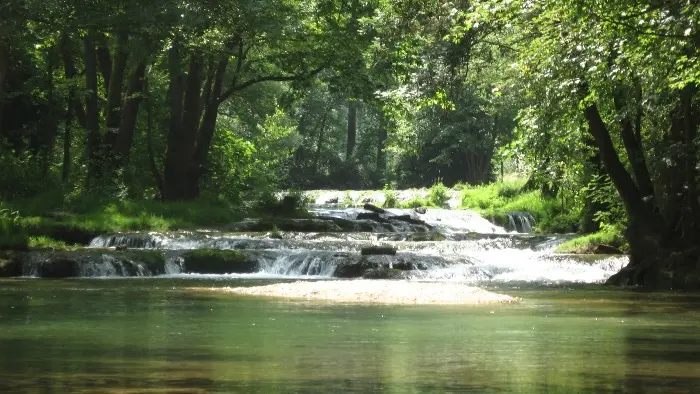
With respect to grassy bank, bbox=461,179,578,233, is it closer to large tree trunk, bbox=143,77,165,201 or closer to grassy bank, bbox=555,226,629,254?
grassy bank, bbox=555,226,629,254

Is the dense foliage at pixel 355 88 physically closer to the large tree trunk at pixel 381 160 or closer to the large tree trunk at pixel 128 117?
the large tree trunk at pixel 128 117

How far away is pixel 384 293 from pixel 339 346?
22.5 ft

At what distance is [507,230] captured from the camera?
39031mm

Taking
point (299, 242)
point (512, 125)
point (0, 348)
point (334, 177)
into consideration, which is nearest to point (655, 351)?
point (0, 348)

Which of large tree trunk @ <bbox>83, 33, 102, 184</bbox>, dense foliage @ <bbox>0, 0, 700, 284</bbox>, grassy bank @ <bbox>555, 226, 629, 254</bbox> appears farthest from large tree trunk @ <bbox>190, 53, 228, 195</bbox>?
grassy bank @ <bbox>555, 226, 629, 254</bbox>

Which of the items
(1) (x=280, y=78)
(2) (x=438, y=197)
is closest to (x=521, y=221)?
(2) (x=438, y=197)

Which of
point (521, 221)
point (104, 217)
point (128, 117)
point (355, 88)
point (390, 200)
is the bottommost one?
point (104, 217)

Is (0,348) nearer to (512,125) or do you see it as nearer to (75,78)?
(75,78)

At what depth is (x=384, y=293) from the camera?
15406 mm

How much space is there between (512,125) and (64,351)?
168ft

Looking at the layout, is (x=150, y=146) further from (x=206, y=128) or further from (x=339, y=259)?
(x=339, y=259)

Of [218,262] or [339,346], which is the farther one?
[218,262]

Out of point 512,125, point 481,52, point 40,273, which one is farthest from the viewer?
point 512,125

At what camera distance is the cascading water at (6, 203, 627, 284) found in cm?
2166
